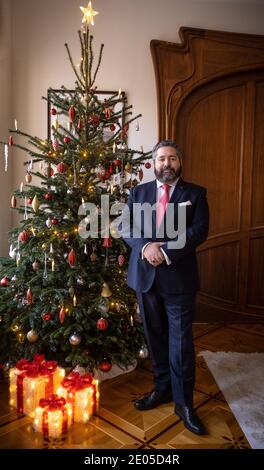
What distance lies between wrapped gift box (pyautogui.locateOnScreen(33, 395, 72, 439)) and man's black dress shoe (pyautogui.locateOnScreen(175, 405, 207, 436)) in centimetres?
59

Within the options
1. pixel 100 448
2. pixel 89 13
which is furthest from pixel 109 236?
pixel 89 13

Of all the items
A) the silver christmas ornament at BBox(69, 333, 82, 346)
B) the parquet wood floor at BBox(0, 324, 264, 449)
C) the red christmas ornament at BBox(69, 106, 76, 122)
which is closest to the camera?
the parquet wood floor at BBox(0, 324, 264, 449)

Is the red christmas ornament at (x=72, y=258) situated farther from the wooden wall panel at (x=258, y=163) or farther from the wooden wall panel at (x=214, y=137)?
the wooden wall panel at (x=258, y=163)

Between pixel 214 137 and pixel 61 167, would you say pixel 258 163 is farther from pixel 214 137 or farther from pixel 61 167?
pixel 61 167

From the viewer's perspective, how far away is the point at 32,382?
1.99 meters

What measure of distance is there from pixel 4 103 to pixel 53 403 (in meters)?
2.43

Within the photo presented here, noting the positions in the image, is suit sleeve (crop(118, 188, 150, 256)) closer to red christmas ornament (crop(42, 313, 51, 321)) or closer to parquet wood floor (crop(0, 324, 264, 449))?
red christmas ornament (crop(42, 313, 51, 321))

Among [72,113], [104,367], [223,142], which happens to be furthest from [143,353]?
[223,142]

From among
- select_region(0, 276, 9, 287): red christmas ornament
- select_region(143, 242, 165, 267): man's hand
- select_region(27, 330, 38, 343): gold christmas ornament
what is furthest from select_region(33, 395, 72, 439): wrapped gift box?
select_region(143, 242, 165, 267): man's hand

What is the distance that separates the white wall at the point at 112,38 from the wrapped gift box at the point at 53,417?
6.65 feet

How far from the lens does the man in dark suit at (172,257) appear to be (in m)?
1.84

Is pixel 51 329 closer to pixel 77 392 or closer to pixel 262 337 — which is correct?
pixel 77 392

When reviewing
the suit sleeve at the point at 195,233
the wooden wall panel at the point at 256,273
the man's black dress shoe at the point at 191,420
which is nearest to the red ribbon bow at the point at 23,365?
the man's black dress shoe at the point at 191,420

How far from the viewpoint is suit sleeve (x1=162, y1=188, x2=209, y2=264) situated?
5.88 feet
